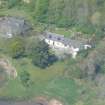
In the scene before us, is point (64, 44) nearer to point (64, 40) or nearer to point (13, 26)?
point (64, 40)

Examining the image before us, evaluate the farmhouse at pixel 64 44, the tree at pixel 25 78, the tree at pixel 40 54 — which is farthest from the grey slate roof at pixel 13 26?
the tree at pixel 25 78

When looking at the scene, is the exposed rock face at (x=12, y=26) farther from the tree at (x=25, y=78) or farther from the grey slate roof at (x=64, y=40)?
the tree at (x=25, y=78)

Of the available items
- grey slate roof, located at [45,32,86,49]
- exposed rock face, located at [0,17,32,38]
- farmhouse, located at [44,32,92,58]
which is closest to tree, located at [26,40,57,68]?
farmhouse, located at [44,32,92,58]

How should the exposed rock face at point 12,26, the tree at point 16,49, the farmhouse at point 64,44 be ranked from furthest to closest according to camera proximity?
1. the exposed rock face at point 12,26
2. the farmhouse at point 64,44
3. the tree at point 16,49

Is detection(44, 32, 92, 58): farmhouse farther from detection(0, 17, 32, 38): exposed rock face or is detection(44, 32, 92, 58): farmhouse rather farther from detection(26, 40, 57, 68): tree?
detection(0, 17, 32, 38): exposed rock face

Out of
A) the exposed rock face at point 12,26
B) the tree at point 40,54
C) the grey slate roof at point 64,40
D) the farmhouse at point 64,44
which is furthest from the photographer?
the exposed rock face at point 12,26
